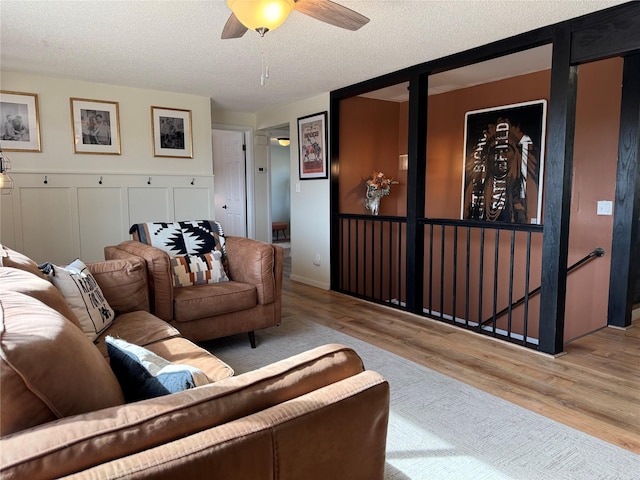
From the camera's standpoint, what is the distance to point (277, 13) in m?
1.89

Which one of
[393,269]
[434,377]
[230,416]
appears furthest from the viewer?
[393,269]

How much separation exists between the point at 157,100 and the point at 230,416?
444cm

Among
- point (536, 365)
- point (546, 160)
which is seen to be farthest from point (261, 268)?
point (546, 160)

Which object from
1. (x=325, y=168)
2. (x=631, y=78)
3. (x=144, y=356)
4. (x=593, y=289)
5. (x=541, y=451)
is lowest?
(x=541, y=451)

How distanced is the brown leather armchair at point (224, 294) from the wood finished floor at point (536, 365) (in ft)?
2.50

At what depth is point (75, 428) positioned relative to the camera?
694 mm

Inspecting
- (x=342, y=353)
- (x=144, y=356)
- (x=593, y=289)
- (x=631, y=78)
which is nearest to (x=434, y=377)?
(x=342, y=353)

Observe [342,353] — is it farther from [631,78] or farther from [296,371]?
[631,78]

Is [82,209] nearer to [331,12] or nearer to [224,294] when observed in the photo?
[224,294]

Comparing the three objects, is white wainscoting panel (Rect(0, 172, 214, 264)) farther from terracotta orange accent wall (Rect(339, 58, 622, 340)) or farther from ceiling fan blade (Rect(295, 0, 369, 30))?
ceiling fan blade (Rect(295, 0, 369, 30))

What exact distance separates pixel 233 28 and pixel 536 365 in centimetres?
266

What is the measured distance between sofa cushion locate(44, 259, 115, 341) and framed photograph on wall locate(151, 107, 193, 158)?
108 inches

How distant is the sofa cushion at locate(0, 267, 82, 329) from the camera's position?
4.42 ft

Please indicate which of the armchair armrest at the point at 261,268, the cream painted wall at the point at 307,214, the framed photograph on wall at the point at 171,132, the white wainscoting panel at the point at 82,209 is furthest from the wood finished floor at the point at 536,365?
the framed photograph on wall at the point at 171,132
